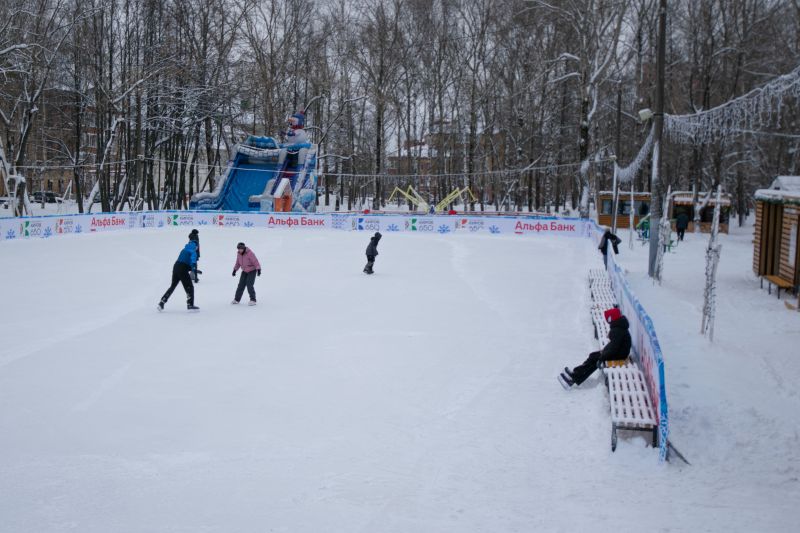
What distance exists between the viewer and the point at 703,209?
3688cm

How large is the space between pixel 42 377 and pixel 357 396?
4124 mm

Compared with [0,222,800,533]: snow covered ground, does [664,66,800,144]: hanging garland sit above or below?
above

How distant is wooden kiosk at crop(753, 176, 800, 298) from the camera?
15.4 meters

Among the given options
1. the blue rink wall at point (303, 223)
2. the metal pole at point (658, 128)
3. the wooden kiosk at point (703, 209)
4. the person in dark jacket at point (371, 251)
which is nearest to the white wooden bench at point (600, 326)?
the metal pole at point (658, 128)

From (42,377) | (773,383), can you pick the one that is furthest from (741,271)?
(42,377)

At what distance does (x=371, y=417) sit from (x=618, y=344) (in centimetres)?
326

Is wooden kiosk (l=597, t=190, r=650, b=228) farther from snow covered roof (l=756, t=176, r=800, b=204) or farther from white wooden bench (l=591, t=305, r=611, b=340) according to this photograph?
white wooden bench (l=591, t=305, r=611, b=340)

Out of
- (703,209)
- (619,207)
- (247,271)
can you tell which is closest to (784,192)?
(247,271)

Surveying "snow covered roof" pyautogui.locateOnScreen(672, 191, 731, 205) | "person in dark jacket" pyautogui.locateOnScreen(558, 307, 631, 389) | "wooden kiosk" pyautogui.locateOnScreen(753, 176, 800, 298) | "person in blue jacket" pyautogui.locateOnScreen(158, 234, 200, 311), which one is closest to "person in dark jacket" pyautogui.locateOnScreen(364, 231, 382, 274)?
"person in blue jacket" pyautogui.locateOnScreen(158, 234, 200, 311)

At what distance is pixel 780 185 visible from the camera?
17.3 meters

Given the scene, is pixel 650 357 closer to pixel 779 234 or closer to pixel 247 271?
pixel 247 271

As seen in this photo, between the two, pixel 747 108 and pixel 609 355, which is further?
pixel 747 108

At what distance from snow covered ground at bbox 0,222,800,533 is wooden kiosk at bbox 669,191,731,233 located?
2206 centimetres

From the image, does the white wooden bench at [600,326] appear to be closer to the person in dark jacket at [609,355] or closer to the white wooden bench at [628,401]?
the person in dark jacket at [609,355]
